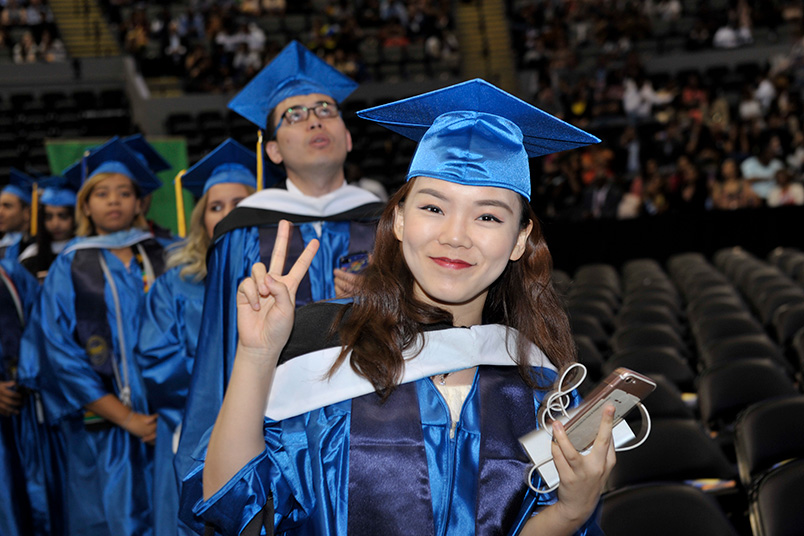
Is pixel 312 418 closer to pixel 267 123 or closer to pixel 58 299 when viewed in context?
pixel 267 123

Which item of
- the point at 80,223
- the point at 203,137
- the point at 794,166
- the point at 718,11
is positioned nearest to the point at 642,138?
the point at 794,166

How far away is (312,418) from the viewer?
154cm

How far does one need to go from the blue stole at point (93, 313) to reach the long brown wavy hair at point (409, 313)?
2049mm

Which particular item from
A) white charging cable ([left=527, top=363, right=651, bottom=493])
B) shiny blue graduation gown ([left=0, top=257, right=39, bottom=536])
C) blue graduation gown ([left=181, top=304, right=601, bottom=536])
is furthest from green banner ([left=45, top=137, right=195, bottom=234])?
white charging cable ([left=527, top=363, right=651, bottom=493])

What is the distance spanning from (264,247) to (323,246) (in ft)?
0.58

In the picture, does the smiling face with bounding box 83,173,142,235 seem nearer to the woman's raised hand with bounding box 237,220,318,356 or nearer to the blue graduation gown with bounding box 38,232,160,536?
the blue graduation gown with bounding box 38,232,160,536

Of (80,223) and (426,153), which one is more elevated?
(426,153)

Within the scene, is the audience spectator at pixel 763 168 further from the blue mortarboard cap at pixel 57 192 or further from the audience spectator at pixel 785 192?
the blue mortarboard cap at pixel 57 192

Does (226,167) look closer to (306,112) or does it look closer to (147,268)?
(147,268)

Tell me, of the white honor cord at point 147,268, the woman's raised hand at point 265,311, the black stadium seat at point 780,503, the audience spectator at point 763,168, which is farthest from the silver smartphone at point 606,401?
the audience spectator at point 763,168

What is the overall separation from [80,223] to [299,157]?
5.19 ft

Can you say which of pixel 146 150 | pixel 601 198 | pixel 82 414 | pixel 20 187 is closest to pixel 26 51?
pixel 601 198

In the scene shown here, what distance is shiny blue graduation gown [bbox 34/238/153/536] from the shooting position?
3.27 m

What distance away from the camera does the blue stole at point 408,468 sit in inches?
57.9
